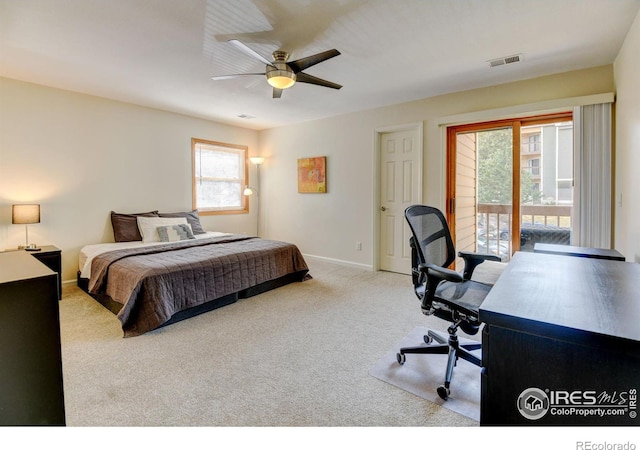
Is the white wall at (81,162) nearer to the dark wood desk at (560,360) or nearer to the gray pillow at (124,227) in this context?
the gray pillow at (124,227)

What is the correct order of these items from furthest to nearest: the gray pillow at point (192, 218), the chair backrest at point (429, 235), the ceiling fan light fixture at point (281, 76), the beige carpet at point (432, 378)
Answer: the gray pillow at point (192, 218), the ceiling fan light fixture at point (281, 76), the chair backrest at point (429, 235), the beige carpet at point (432, 378)

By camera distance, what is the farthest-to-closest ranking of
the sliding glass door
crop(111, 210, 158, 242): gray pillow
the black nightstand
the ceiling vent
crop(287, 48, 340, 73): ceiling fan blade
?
1. crop(111, 210, 158, 242): gray pillow
2. the sliding glass door
3. the black nightstand
4. the ceiling vent
5. crop(287, 48, 340, 73): ceiling fan blade


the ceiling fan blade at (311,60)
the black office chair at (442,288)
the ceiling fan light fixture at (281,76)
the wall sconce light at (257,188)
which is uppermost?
the ceiling fan blade at (311,60)

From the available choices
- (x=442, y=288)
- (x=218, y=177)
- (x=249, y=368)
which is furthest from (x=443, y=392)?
(x=218, y=177)

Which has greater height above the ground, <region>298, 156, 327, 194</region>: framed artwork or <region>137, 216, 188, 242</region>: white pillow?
<region>298, 156, 327, 194</region>: framed artwork

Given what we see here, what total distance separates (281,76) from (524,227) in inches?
125

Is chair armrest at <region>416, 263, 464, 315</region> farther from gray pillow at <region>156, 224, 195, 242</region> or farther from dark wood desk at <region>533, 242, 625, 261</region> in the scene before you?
gray pillow at <region>156, 224, 195, 242</region>

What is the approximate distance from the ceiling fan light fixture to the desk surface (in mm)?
2208

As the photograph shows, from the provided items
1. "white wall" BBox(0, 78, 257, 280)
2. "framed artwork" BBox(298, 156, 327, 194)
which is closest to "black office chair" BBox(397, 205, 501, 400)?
"framed artwork" BBox(298, 156, 327, 194)

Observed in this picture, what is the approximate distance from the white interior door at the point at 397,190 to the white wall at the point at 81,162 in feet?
10.3

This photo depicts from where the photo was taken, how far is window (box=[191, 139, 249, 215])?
538 centimetres

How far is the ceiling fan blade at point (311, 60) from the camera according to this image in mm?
2381

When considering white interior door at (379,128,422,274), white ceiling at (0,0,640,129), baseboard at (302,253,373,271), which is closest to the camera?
white ceiling at (0,0,640,129)

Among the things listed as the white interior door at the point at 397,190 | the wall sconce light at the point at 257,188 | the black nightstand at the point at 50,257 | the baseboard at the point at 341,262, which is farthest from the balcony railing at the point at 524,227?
the black nightstand at the point at 50,257
